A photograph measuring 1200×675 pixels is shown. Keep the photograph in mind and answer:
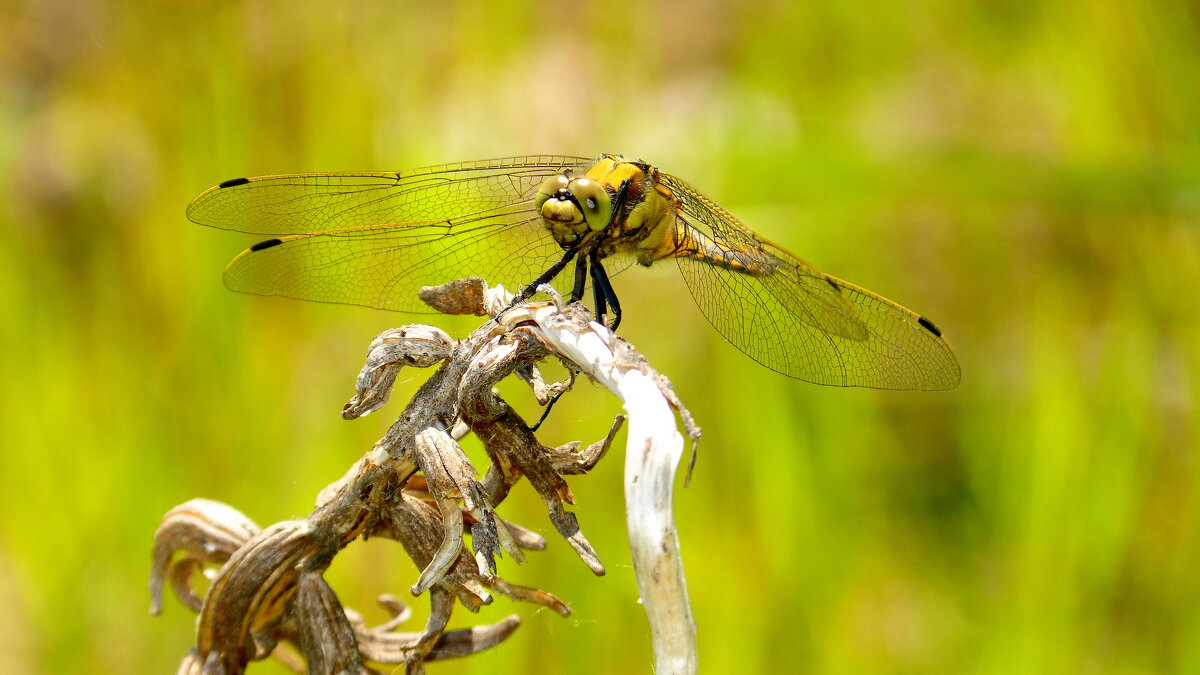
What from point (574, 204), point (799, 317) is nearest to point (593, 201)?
point (574, 204)

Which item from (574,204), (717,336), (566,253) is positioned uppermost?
(574,204)

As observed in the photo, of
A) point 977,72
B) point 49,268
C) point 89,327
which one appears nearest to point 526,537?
point 89,327

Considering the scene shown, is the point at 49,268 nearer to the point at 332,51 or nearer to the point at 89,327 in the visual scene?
the point at 89,327

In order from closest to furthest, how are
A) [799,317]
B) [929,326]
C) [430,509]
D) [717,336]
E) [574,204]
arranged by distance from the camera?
[430,509], [574,204], [929,326], [799,317], [717,336]

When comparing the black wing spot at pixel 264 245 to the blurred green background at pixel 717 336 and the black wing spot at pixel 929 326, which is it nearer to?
the blurred green background at pixel 717 336

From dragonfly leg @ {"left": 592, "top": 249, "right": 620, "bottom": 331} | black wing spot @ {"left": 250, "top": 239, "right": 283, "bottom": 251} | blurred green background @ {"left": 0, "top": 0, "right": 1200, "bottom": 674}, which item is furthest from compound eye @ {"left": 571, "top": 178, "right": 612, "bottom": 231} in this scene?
black wing spot @ {"left": 250, "top": 239, "right": 283, "bottom": 251}

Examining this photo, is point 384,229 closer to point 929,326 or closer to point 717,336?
point 929,326
